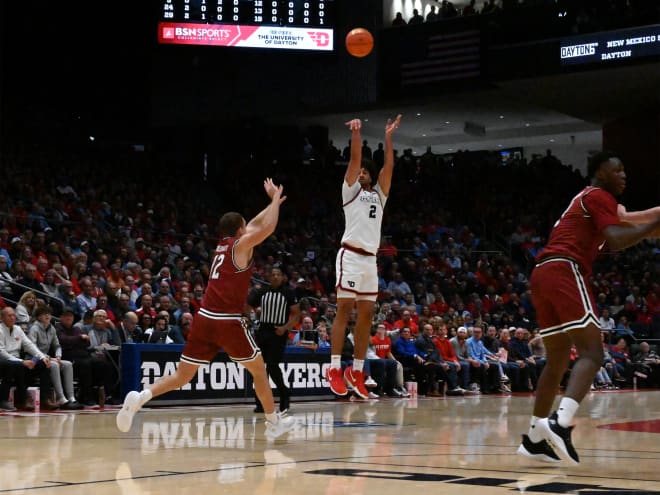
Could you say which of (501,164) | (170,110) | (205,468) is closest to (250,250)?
→ (205,468)

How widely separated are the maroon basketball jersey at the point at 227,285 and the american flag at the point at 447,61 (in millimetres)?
19448

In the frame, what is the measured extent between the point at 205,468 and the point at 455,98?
23547mm

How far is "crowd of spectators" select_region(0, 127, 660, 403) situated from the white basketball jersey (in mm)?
5419

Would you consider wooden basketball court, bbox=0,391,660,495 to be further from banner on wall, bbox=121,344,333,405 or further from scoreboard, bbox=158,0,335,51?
scoreboard, bbox=158,0,335,51

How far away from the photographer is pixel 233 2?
26.2 meters

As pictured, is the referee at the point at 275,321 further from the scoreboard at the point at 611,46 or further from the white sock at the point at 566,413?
the scoreboard at the point at 611,46

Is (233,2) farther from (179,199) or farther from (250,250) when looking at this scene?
(250,250)

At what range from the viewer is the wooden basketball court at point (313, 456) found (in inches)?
206

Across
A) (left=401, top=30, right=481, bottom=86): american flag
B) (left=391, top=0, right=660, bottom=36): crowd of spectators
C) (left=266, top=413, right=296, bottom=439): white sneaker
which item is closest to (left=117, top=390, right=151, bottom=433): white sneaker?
(left=266, top=413, right=296, bottom=439): white sneaker

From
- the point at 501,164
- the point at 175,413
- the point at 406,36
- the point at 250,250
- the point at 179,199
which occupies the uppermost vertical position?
the point at 406,36

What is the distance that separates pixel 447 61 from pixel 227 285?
20140 millimetres

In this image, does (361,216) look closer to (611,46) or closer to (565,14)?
(611,46)

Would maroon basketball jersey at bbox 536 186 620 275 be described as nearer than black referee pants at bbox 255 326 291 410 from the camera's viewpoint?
Yes

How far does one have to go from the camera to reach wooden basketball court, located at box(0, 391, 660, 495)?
5240 millimetres
